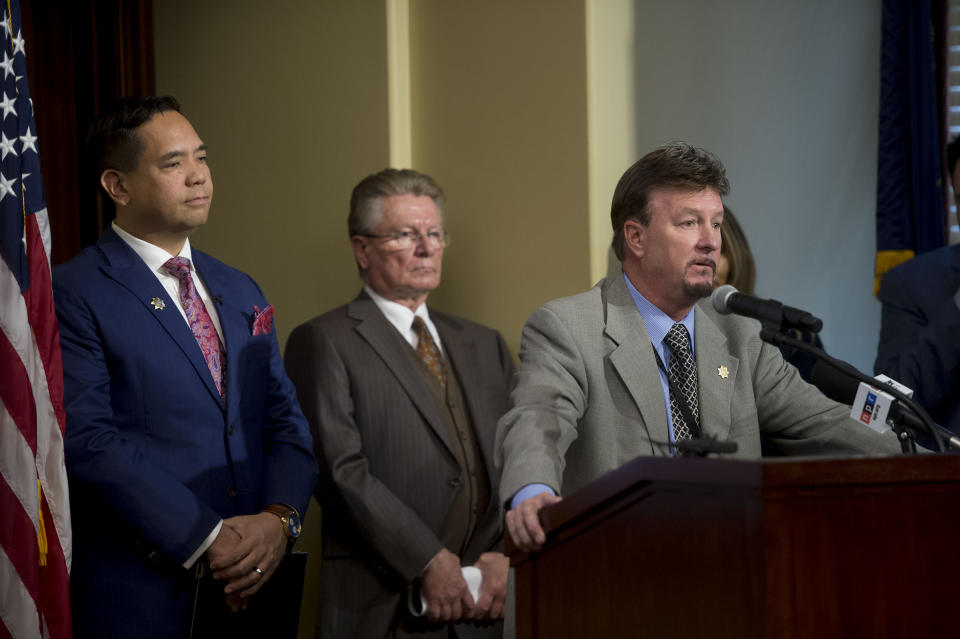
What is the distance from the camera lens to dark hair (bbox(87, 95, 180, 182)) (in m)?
2.86

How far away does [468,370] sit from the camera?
3592mm

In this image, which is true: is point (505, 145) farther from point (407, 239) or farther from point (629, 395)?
point (629, 395)

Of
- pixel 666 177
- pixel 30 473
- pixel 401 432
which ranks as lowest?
pixel 401 432

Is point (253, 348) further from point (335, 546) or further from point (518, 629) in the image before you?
point (518, 629)

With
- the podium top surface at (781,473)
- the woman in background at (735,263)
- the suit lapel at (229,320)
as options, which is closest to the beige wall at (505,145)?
the woman in background at (735,263)

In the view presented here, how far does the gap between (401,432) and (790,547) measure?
6.20ft

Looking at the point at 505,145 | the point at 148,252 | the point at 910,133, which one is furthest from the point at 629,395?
the point at 910,133

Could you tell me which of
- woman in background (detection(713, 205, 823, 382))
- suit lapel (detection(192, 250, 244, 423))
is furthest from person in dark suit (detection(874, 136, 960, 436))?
suit lapel (detection(192, 250, 244, 423))

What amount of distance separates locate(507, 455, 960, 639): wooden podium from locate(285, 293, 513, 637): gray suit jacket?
1.41 meters

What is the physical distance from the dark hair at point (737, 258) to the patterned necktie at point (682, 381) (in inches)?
46.3

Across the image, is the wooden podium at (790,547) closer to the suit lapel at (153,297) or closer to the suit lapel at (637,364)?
the suit lapel at (637,364)

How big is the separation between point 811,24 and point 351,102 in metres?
1.87

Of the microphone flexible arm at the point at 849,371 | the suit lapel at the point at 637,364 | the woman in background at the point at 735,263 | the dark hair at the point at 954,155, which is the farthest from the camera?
the woman in background at the point at 735,263

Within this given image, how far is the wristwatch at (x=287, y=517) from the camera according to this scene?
2.80 m
